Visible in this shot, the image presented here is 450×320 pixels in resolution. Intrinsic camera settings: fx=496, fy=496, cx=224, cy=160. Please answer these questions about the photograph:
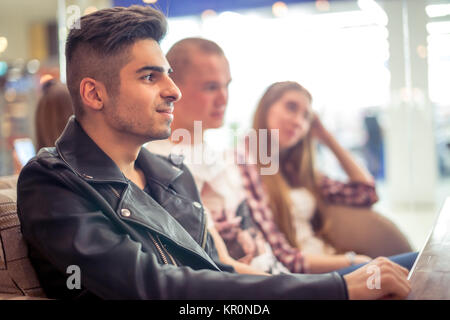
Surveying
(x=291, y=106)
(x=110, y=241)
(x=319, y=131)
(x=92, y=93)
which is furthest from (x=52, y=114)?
(x=319, y=131)

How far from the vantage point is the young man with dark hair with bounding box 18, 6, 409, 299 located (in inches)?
32.9

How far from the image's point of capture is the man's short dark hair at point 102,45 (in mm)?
968

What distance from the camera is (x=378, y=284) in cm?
81

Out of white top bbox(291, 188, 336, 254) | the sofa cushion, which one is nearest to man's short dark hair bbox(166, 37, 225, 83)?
the sofa cushion

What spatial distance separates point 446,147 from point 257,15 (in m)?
4.59

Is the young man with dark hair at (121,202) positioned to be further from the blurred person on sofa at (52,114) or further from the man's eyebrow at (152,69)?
the blurred person on sofa at (52,114)

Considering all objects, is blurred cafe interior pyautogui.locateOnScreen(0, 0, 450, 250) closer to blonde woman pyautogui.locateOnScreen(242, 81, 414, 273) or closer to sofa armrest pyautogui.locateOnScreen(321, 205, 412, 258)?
blonde woman pyautogui.locateOnScreen(242, 81, 414, 273)

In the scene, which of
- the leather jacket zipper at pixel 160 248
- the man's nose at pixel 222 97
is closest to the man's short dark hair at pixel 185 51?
the man's nose at pixel 222 97

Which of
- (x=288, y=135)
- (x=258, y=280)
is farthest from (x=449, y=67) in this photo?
(x=258, y=280)

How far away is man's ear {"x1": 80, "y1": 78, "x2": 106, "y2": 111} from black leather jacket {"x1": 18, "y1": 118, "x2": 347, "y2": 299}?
6 cm

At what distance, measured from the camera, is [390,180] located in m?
5.85

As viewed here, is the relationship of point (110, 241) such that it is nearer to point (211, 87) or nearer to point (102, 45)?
point (102, 45)
